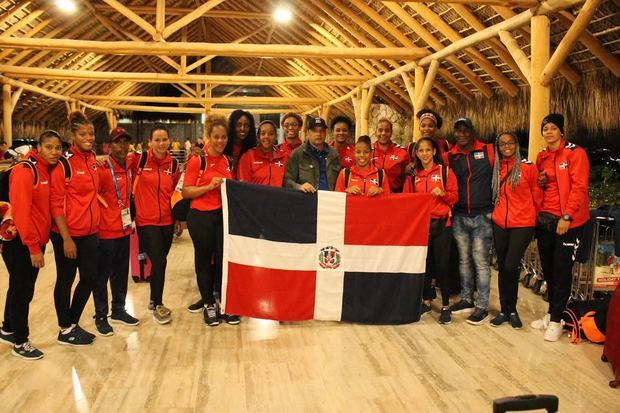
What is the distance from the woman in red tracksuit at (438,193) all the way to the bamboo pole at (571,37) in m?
1.64

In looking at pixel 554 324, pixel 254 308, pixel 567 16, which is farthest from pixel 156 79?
pixel 554 324

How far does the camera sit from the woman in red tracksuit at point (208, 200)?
11.8 ft

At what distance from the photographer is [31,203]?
9.51 feet

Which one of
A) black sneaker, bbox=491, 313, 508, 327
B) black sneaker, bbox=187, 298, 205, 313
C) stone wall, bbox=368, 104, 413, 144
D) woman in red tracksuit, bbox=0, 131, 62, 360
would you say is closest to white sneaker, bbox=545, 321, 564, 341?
black sneaker, bbox=491, 313, 508, 327

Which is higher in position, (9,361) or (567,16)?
(567,16)

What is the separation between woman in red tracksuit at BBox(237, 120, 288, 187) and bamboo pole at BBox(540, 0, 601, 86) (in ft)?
8.54

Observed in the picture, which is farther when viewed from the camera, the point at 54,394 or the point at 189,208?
the point at 189,208

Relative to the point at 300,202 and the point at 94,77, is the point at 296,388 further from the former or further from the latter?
the point at 94,77

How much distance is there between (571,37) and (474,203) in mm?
1857

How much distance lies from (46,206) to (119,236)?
61 centimetres

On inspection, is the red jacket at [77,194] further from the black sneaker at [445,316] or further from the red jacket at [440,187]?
the black sneaker at [445,316]

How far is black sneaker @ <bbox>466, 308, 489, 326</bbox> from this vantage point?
12.7 ft

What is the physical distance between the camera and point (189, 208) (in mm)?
3688

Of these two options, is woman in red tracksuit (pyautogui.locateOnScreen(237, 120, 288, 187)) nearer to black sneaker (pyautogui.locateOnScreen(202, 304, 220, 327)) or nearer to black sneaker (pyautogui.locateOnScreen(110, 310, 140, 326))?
black sneaker (pyautogui.locateOnScreen(202, 304, 220, 327))
